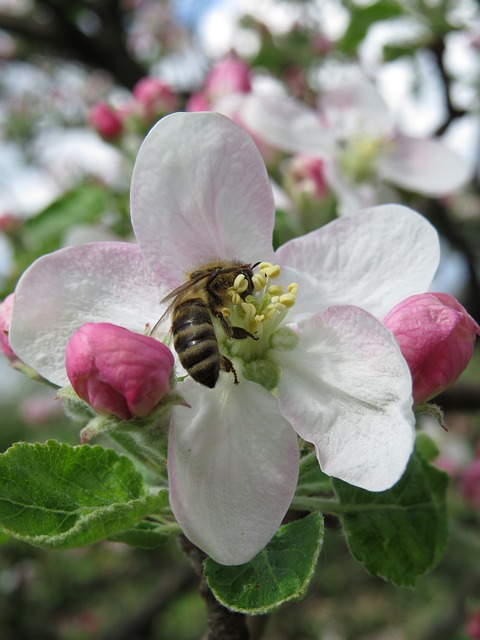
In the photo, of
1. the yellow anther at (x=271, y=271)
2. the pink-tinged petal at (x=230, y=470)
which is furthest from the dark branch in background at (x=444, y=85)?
the pink-tinged petal at (x=230, y=470)

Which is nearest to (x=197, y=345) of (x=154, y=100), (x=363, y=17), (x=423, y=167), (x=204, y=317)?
(x=204, y=317)

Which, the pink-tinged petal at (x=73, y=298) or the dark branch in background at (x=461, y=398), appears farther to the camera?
the dark branch in background at (x=461, y=398)

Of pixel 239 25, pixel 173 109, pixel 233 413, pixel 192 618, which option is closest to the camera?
pixel 233 413

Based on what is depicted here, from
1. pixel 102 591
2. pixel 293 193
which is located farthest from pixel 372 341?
pixel 102 591

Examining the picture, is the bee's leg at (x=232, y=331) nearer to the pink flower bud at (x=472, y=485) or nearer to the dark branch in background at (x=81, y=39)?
the pink flower bud at (x=472, y=485)

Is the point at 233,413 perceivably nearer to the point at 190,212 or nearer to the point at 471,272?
the point at 190,212

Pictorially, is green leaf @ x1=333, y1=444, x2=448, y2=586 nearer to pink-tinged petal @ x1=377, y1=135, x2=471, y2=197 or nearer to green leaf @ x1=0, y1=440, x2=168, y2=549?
Answer: green leaf @ x1=0, y1=440, x2=168, y2=549
